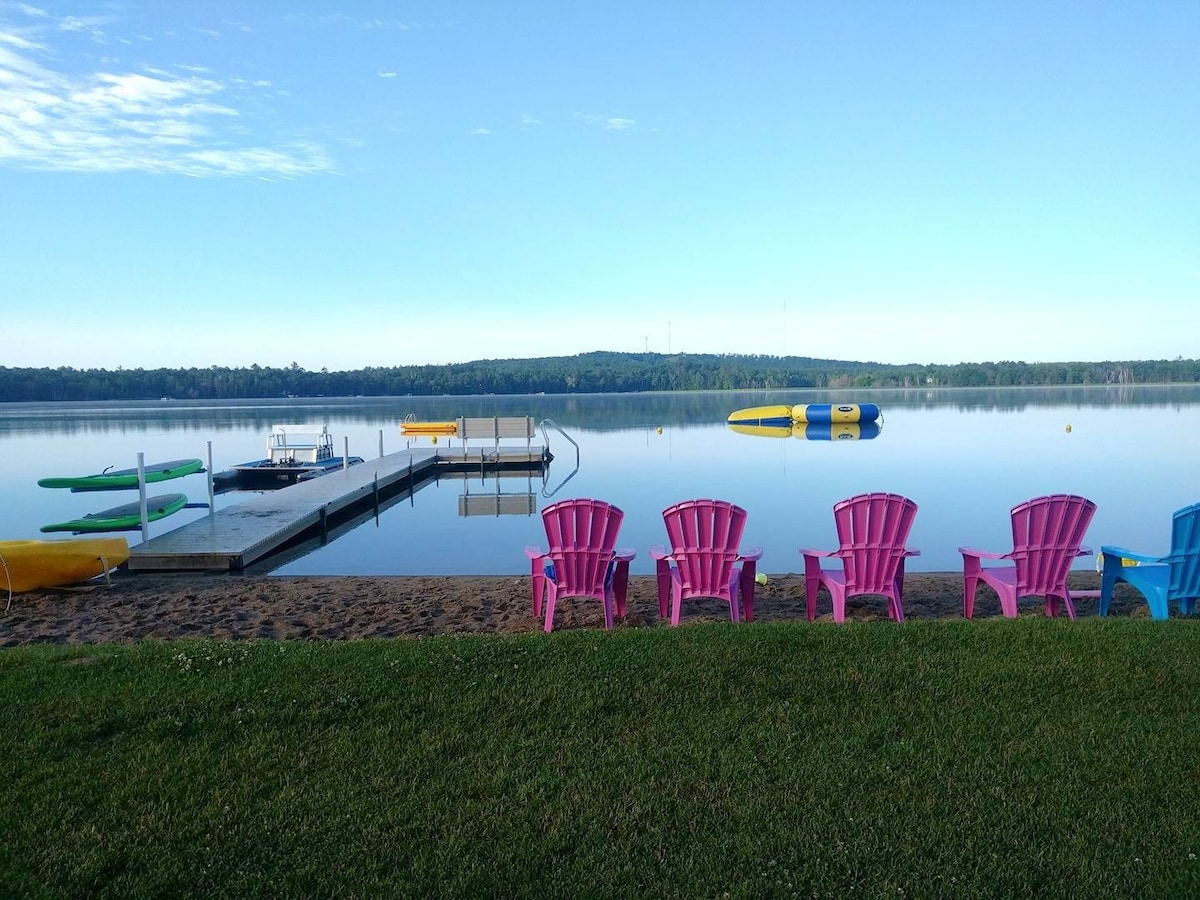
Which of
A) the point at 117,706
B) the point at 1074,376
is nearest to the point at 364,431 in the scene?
the point at 117,706

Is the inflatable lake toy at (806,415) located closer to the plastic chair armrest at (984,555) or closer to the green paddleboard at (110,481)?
the green paddleboard at (110,481)

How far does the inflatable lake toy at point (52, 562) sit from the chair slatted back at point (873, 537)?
6.06m

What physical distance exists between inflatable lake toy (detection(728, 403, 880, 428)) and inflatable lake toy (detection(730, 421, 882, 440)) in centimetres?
20

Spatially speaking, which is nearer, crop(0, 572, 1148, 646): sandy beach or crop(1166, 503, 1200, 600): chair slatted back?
crop(1166, 503, 1200, 600): chair slatted back

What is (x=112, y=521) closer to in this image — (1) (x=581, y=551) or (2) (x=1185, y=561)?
(1) (x=581, y=551)

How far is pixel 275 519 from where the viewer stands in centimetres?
1085

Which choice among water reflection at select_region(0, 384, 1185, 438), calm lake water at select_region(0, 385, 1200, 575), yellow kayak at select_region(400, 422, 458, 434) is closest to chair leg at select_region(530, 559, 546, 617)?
calm lake water at select_region(0, 385, 1200, 575)

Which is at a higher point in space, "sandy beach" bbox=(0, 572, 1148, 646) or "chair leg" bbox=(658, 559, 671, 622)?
"chair leg" bbox=(658, 559, 671, 622)

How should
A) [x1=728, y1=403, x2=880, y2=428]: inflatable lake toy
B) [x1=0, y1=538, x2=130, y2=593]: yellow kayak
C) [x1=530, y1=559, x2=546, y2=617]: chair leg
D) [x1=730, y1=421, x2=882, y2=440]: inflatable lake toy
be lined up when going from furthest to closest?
1. [x1=728, y1=403, x2=880, y2=428]: inflatable lake toy
2. [x1=730, y1=421, x2=882, y2=440]: inflatable lake toy
3. [x1=0, y1=538, x2=130, y2=593]: yellow kayak
4. [x1=530, y1=559, x2=546, y2=617]: chair leg

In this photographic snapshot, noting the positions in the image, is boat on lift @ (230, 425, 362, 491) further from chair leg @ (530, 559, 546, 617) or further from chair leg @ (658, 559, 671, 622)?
chair leg @ (658, 559, 671, 622)

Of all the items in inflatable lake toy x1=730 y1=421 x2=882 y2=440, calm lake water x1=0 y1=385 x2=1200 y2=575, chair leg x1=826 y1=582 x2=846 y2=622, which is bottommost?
calm lake water x1=0 y1=385 x2=1200 y2=575

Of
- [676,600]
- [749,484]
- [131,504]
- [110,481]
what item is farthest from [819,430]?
[676,600]

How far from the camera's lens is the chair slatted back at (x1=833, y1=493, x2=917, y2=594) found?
19.0 ft

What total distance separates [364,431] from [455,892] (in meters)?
36.7
